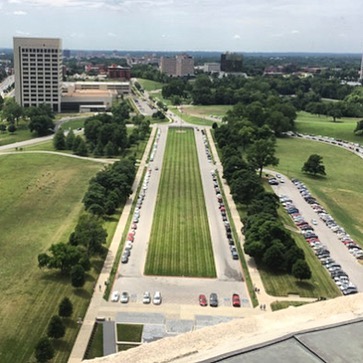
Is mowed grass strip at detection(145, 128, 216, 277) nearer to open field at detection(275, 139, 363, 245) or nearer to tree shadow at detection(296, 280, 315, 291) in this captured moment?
tree shadow at detection(296, 280, 315, 291)

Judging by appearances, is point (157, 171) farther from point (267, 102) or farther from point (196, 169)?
point (267, 102)

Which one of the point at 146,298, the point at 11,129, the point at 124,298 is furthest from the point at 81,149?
the point at 146,298

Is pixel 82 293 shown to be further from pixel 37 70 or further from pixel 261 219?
pixel 37 70

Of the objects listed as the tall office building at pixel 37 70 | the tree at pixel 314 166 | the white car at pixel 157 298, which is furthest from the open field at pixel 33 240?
the tall office building at pixel 37 70

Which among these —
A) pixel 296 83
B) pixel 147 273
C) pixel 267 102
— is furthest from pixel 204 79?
pixel 147 273

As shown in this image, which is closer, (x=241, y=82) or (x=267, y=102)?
(x=267, y=102)

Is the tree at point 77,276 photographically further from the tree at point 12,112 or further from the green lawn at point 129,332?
the tree at point 12,112
